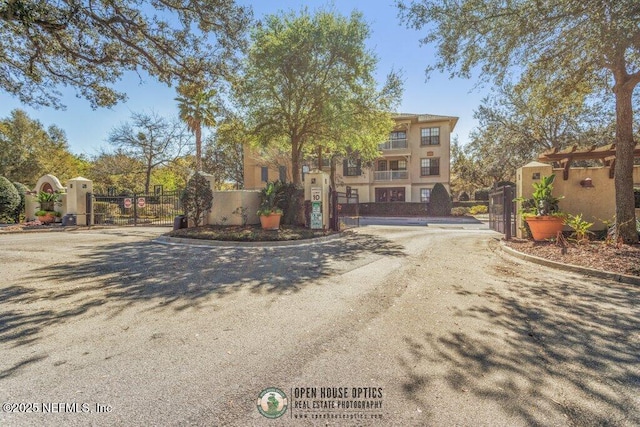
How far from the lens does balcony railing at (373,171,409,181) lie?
3219 centimetres

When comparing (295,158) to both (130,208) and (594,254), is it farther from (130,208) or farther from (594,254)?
(130,208)

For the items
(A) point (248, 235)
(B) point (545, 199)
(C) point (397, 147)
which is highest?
(C) point (397, 147)

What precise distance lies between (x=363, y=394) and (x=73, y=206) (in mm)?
20636

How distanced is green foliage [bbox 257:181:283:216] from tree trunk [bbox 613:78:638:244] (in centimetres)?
1099

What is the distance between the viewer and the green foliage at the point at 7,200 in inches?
748

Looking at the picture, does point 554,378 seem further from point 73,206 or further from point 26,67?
point 73,206

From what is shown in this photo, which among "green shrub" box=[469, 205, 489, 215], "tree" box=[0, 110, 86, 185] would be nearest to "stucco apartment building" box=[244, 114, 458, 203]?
"green shrub" box=[469, 205, 489, 215]

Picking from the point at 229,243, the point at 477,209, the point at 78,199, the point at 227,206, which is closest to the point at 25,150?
the point at 78,199

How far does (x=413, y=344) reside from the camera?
334cm

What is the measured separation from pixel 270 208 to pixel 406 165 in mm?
22714

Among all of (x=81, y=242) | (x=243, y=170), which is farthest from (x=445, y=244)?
(x=243, y=170)

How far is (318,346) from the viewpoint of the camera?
330cm

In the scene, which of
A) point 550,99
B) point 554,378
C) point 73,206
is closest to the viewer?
point 554,378

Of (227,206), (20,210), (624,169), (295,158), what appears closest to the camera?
(624,169)
